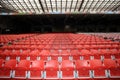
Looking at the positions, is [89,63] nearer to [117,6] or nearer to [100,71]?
[100,71]

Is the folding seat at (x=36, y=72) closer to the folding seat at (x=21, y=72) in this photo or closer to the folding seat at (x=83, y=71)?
the folding seat at (x=21, y=72)

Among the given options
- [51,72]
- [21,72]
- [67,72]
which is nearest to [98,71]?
[67,72]

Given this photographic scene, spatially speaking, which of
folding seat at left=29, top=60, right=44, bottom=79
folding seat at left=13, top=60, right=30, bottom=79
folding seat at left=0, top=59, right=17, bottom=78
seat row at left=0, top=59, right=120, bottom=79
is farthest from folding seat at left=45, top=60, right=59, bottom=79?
folding seat at left=0, top=59, right=17, bottom=78

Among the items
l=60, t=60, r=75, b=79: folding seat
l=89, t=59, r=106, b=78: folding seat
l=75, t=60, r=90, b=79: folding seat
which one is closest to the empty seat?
l=60, t=60, r=75, b=79: folding seat

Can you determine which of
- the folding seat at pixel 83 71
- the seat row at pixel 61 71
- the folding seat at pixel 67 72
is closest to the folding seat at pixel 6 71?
the seat row at pixel 61 71

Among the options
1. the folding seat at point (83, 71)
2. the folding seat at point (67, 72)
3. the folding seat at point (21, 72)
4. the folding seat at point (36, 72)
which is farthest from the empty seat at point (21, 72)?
the folding seat at point (83, 71)

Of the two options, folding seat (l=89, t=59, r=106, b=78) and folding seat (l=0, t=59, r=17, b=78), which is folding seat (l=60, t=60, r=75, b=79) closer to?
folding seat (l=89, t=59, r=106, b=78)

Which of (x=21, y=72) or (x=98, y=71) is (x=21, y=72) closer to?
(x=21, y=72)

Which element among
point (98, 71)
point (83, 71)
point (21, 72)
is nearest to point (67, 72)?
point (83, 71)

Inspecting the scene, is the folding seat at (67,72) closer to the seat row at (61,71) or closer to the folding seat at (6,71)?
the seat row at (61,71)

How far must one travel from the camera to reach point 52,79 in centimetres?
368

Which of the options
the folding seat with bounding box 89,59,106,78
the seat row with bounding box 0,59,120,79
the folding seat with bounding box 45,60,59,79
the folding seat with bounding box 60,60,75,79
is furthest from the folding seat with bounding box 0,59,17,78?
the folding seat with bounding box 89,59,106,78

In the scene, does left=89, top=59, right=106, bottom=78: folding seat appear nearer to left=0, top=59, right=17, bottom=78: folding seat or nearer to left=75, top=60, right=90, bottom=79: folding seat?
left=75, top=60, right=90, bottom=79: folding seat

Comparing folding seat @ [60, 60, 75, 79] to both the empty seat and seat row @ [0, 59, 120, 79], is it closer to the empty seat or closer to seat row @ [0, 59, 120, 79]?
seat row @ [0, 59, 120, 79]
